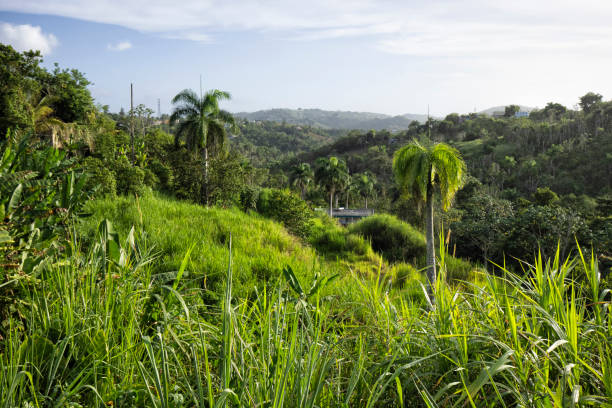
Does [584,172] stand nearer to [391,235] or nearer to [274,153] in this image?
[391,235]

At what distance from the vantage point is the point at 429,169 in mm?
11562

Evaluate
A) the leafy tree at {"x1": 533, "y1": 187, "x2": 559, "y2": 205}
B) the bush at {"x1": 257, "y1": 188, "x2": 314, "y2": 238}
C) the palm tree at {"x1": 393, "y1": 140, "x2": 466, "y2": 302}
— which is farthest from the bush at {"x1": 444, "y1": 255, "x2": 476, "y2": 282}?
the leafy tree at {"x1": 533, "y1": 187, "x2": 559, "y2": 205}

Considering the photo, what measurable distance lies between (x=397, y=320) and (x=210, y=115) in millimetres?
22074

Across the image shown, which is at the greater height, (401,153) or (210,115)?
(210,115)

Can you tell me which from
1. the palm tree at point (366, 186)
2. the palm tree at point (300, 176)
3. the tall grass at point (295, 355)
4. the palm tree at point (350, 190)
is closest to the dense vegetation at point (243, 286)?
the tall grass at point (295, 355)

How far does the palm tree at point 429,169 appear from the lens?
11.5 m

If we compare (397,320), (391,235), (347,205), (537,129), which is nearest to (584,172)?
(537,129)

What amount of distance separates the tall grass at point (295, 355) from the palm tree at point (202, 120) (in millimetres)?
20078

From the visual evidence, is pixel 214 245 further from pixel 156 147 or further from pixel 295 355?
pixel 156 147

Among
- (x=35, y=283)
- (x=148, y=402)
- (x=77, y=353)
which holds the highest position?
(x=35, y=283)

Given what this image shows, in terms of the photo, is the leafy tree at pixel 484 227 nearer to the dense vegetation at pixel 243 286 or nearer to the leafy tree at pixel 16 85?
the dense vegetation at pixel 243 286

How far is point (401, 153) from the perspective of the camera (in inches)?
470

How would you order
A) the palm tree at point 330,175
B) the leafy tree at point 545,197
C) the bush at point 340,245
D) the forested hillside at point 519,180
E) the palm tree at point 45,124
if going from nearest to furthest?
1. the bush at point 340,245
2. the palm tree at point 45,124
3. the forested hillside at point 519,180
4. the leafy tree at point 545,197
5. the palm tree at point 330,175

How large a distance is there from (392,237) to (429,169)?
33.5ft
